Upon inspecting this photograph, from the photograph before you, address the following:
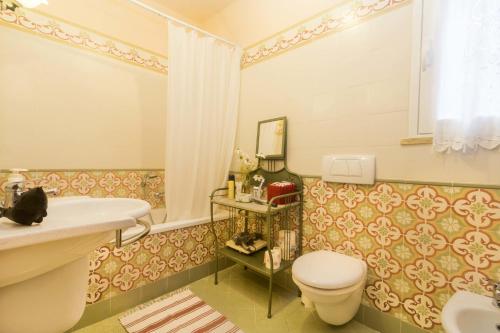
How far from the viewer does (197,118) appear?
1.82 meters

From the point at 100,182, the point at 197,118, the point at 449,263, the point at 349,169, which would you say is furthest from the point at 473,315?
the point at 100,182

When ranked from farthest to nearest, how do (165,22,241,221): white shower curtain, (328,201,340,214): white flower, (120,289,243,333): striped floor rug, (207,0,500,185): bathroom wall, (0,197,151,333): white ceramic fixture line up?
1. (165,22,241,221): white shower curtain
2. (328,201,340,214): white flower
3. (120,289,243,333): striped floor rug
4. (207,0,500,185): bathroom wall
5. (0,197,151,333): white ceramic fixture

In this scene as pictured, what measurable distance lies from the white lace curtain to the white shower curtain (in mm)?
1436

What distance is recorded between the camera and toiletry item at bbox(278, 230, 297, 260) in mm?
1609

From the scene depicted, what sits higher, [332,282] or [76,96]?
[76,96]

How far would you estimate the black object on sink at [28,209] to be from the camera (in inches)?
Answer: 24.3

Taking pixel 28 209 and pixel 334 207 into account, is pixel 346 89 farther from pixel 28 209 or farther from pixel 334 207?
pixel 28 209

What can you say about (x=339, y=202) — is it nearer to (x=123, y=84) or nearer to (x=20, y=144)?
(x=123, y=84)

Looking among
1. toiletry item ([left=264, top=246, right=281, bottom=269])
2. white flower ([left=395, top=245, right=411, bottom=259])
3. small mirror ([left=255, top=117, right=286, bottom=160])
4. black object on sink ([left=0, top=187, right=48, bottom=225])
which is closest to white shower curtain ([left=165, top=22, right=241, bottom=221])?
small mirror ([left=255, top=117, right=286, bottom=160])

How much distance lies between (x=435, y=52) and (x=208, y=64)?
147cm

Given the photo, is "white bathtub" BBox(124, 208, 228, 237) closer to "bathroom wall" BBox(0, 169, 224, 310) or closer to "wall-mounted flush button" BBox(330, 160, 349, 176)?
"bathroom wall" BBox(0, 169, 224, 310)

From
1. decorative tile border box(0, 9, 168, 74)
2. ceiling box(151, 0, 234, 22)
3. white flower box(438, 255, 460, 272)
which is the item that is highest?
ceiling box(151, 0, 234, 22)

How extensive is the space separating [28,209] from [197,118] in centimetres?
131

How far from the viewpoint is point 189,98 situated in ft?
5.84
